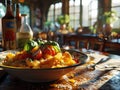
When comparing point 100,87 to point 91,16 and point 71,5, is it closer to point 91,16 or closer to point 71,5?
point 91,16

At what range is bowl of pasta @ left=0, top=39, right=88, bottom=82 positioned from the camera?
80 centimetres

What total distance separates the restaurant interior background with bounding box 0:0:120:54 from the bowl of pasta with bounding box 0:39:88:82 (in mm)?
2286

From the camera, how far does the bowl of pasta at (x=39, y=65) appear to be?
80cm

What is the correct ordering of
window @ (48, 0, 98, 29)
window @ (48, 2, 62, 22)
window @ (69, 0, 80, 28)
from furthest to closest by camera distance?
window @ (48, 2, 62, 22), window @ (69, 0, 80, 28), window @ (48, 0, 98, 29)

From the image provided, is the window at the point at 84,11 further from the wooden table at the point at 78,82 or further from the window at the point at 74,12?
the wooden table at the point at 78,82

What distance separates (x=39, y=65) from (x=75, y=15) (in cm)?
591

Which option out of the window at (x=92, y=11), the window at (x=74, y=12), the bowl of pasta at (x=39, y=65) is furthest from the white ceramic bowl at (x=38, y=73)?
the window at (x=74, y=12)

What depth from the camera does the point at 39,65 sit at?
85 cm

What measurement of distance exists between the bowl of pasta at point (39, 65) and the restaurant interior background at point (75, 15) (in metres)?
2.29

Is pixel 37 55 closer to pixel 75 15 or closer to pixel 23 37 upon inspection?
pixel 23 37

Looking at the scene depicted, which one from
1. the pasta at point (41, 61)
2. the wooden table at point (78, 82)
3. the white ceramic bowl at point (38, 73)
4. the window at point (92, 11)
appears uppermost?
the window at point (92, 11)

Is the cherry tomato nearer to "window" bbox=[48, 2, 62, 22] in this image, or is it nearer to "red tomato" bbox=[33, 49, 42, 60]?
"red tomato" bbox=[33, 49, 42, 60]

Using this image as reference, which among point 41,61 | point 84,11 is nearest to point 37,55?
point 41,61

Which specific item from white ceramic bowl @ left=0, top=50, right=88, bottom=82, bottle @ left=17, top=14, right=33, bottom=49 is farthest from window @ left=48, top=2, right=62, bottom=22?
white ceramic bowl @ left=0, top=50, right=88, bottom=82
